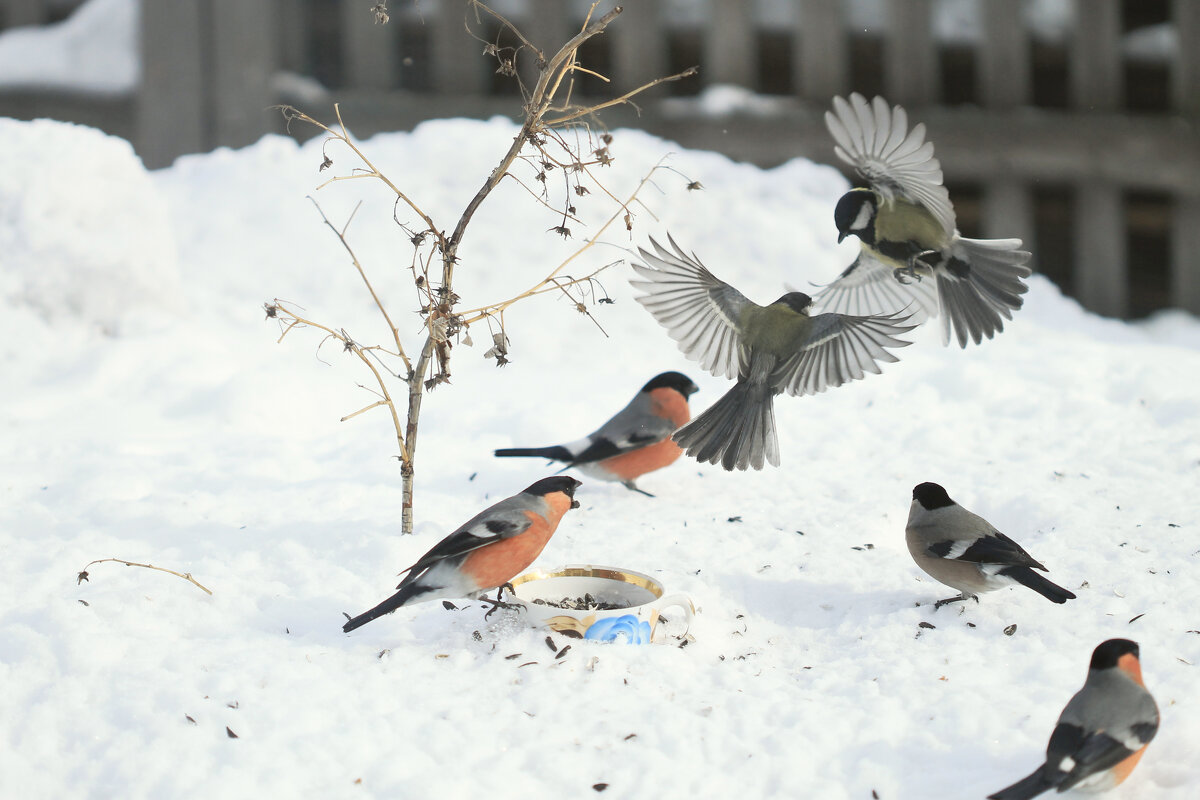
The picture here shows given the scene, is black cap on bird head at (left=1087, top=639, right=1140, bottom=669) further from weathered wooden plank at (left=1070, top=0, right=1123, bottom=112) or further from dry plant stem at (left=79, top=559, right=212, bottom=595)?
weathered wooden plank at (left=1070, top=0, right=1123, bottom=112)

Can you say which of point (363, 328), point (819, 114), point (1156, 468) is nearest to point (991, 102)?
point (819, 114)

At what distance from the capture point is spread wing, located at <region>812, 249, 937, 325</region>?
300cm

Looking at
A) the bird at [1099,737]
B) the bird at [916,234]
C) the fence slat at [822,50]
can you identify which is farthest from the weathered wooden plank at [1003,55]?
the bird at [1099,737]

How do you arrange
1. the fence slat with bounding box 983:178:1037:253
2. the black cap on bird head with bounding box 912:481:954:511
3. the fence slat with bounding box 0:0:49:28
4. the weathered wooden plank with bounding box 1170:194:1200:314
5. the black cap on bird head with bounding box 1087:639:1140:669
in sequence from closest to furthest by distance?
the black cap on bird head with bounding box 1087:639:1140:669, the black cap on bird head with bounding box 912:481:954:511, the fence slat with bounding box 983:178:1037:253, the weathered wooden plank with bounding box 1170:194:1200:314, the fence slat with bounding box 0:0:49:28

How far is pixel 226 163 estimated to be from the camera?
20.1ft

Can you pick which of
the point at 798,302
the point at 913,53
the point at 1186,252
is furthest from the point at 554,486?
the point at 1186,252

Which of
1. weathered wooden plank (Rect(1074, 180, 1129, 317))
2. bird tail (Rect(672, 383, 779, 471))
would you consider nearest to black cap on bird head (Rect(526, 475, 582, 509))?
bird tail (Rect(672, 383, 779, 471))

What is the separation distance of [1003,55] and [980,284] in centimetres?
412

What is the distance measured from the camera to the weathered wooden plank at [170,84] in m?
6.18

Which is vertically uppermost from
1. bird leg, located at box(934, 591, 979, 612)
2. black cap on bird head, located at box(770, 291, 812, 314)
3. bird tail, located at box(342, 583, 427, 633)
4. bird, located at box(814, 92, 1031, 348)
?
bird, located at box(814, 92, 1031, 348)

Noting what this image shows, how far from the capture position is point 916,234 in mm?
2680

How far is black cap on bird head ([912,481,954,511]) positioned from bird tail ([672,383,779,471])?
0.44 meters

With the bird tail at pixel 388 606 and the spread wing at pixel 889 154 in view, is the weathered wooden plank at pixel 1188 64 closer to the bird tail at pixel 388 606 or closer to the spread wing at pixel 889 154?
the spread wing at pixel 889 154

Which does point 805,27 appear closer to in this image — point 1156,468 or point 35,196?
point 1156,468
